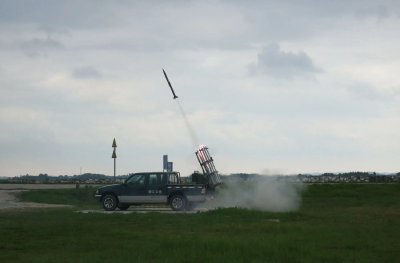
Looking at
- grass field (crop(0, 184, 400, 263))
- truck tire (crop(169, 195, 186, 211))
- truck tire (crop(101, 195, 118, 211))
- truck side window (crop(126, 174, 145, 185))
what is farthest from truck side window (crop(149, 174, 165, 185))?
grass field (crop(0, 184, 400, 263))

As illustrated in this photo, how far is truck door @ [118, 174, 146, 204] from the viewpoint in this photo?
2915 cm

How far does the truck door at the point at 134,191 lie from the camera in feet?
95.6

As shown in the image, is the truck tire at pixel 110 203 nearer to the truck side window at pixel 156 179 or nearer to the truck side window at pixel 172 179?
the truck side window at pixel 156 179

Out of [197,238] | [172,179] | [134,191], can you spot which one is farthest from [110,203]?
[197,238]

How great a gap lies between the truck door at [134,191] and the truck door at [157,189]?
0.91 ft

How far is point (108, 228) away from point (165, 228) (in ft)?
6.42

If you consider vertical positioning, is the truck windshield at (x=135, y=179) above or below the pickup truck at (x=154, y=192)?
above

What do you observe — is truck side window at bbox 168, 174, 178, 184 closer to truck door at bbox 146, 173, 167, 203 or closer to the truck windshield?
truck door at bbox 146, 173, 167, 203

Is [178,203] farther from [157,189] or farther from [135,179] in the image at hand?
[135,179]

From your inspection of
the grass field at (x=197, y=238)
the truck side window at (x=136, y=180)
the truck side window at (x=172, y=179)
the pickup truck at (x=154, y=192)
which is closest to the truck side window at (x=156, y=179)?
the pickup truck at (x=154, y=192)

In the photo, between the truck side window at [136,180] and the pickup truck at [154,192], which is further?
the truck side window at [136,180]

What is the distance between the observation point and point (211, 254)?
1313cm

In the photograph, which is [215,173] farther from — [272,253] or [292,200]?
[272,253]

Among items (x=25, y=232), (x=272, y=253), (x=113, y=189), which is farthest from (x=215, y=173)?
(x=272, y=253)
